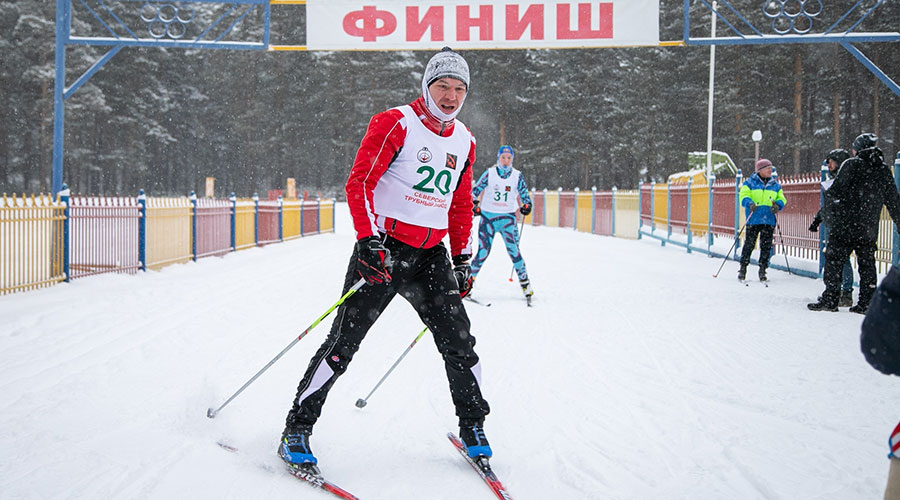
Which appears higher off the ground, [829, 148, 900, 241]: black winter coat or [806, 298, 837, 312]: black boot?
[829, 148, 900, 241]: black winter coat

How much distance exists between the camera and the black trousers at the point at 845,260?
747 cm

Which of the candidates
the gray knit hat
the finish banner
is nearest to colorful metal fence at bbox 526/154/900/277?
the finish banner

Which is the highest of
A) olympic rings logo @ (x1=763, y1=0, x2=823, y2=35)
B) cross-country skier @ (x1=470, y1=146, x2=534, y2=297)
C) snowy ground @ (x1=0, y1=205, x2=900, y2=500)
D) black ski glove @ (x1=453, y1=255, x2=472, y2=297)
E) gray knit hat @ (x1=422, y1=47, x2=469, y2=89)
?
olympic rings logo @ (x1=763, y1=0, x2=823, y2=35)

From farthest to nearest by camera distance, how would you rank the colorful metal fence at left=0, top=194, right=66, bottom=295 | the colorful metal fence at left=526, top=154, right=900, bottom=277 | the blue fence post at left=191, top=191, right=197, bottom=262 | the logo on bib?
1. the blue fence post at left=191, top=191, right=197, bottom=262
2. the colorful metal fence at left=526, top=154, right=900, bottom=277
3. the colorful metal fence at left=0, top=194, right=66, bottom=295
4. the logo on bib

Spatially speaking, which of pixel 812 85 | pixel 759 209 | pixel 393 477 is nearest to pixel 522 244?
pixel 759 209

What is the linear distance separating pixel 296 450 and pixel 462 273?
119 cm

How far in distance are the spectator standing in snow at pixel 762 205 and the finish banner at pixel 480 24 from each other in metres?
4.63

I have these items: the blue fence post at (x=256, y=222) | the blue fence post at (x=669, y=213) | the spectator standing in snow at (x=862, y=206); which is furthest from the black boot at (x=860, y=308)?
the blue fence post at (x=256, y=222)

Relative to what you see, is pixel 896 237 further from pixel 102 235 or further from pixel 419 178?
pixel 102 235

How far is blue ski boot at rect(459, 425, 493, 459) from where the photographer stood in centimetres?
323

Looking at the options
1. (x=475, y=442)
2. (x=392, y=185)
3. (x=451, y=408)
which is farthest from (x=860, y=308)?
(x=392, y=185)

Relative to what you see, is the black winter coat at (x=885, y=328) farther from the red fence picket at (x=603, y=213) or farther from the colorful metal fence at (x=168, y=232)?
the red fence picket at (x=603, y=213)

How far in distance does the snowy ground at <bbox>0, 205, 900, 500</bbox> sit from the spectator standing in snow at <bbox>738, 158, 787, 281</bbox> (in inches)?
77.2

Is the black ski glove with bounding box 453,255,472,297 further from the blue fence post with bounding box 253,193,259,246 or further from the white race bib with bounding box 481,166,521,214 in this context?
the blue fence post with bounding box 253,193,259,246
